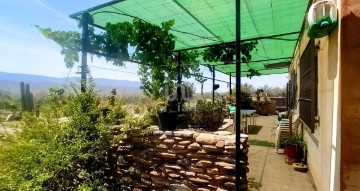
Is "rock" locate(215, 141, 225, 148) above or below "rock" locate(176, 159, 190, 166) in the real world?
above

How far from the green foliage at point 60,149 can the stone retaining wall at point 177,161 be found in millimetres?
353

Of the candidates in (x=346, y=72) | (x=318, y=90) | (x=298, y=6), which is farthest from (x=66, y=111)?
(x=298, y=6)

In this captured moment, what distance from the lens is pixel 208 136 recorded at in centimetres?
323

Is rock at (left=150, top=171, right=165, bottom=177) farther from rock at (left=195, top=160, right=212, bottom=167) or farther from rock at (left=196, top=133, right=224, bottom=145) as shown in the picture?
rock at (left=196, top=133, right=224, bottom=145)

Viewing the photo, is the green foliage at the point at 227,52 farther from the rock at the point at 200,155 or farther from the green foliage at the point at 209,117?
the rock at the point at 200,155

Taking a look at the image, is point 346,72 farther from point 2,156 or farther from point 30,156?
point 2,156

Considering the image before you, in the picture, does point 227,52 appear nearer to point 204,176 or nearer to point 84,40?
point 84,40

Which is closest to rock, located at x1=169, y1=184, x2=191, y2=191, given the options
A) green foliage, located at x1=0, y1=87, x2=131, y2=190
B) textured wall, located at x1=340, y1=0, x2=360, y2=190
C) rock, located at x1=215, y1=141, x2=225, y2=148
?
rock, located at x1=215, y1=141, x2=225, y2=148

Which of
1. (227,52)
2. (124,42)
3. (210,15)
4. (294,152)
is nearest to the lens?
(210,15)

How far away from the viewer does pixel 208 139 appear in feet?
10.4

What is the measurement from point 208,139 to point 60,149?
2090 mm

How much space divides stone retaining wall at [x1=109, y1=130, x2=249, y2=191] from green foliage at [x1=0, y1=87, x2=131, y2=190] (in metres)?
0.35

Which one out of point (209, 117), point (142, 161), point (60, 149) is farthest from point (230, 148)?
point (60, 149)

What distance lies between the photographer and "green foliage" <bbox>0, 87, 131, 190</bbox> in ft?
9.24
